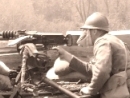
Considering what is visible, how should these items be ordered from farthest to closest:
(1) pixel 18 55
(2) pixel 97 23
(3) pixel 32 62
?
(1) pixel 18 55, (3) pixel 32 62, (2) pixel 97 23

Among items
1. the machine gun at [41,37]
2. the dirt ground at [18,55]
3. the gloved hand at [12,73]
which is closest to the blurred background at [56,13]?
the dirt ground at [18,55]

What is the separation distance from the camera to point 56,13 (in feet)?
60.9

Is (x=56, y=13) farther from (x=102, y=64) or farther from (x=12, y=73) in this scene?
(x=102, y=64)

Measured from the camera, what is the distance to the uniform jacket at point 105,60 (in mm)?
3791

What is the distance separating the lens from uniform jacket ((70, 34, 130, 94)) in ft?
12.4

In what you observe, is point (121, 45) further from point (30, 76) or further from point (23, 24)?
point (23, 24)

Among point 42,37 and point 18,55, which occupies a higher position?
point 42,37

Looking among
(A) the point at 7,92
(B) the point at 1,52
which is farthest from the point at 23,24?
(A) the point at 7,92

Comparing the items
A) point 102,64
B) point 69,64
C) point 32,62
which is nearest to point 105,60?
point 102,64

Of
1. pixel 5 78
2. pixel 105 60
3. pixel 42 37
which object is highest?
pixel 42 37

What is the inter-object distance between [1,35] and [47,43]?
796 mm

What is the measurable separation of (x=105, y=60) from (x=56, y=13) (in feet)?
49.0

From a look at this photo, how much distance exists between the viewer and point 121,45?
4.00 m

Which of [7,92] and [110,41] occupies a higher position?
[110,41]
